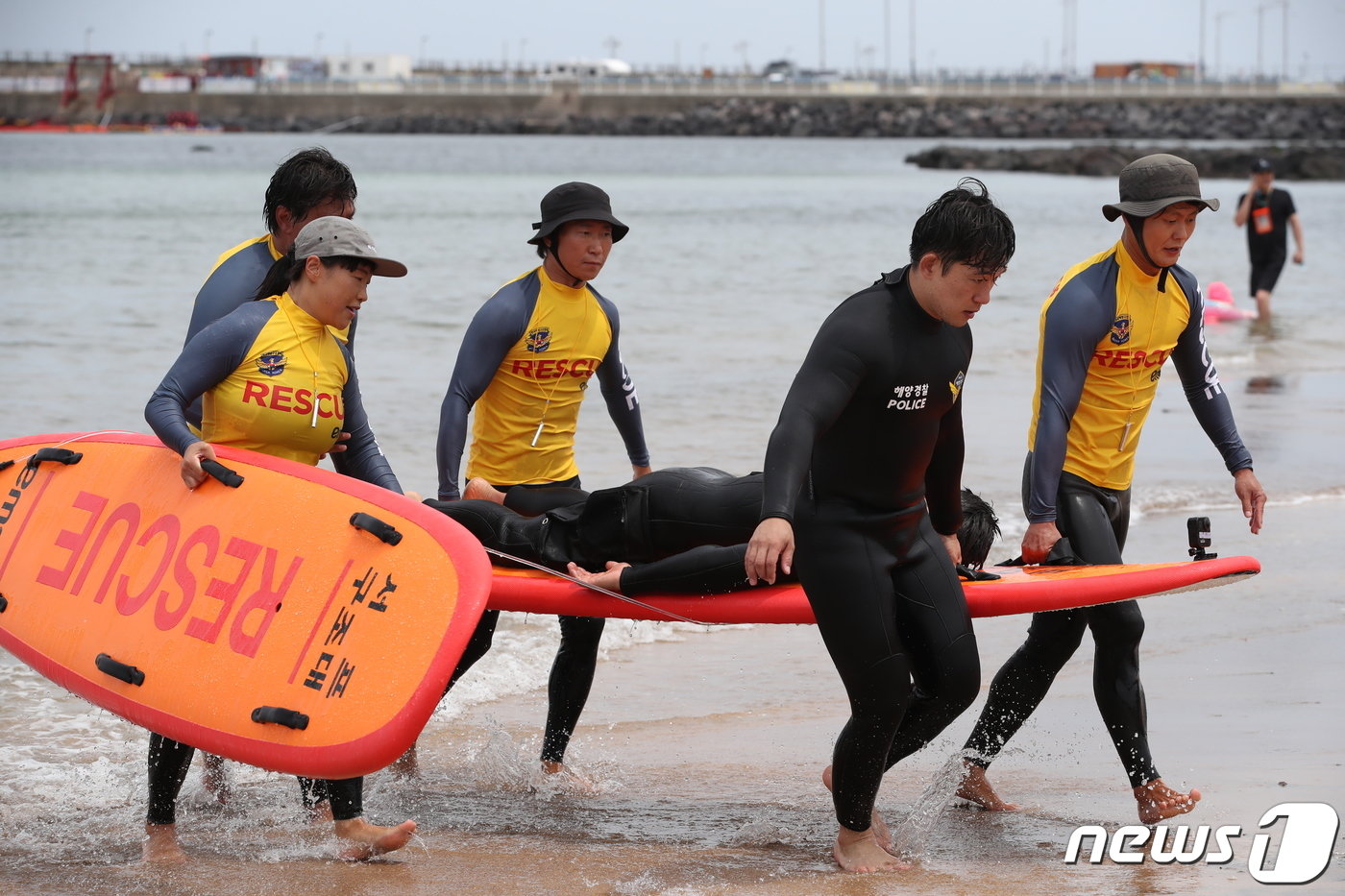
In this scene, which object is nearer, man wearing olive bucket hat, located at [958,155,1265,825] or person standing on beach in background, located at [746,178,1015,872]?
person standing on beach in background, located at [746,178,1015,872]

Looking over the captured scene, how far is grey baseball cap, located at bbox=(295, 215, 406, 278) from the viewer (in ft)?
13.0

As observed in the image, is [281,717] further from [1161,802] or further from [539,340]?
[1161,802]

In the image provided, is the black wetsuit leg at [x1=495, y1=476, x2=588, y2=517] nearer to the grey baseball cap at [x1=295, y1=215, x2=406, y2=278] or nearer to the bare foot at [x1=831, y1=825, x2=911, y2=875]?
the grey baseball cap at [x1=295, y1=215, x2=406, y2=278]

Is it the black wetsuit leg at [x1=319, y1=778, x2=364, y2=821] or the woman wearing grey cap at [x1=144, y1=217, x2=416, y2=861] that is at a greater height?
the woman wearing grey cap at [x1=144, y1=217, x2=416, y2=861]

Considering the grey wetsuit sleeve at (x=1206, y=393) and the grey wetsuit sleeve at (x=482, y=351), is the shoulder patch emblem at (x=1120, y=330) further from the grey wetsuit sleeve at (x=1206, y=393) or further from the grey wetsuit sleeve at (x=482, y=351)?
the grey wetsuit sleeve at (x=482, y=351)

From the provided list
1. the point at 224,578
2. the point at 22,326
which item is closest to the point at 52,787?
the point at 224,578

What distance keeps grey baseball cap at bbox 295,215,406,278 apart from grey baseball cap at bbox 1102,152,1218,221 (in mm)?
1977

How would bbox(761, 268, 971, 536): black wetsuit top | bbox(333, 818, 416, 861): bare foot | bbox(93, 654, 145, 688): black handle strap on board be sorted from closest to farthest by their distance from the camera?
bbox(761, 268, 971, 536): black wetsuit top
bbox(333, 818, 416, 861): bare foot
bbox(93, 654, 145, 688): black handle strap on board

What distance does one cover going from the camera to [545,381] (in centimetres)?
476

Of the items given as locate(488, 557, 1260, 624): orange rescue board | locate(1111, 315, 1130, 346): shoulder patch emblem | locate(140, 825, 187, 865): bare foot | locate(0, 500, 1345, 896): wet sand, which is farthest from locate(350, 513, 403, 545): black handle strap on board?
locate(1111, 315, 1130, 346): shoulder patch emblem

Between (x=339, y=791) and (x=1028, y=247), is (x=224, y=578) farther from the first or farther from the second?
(x=1028, y=247)

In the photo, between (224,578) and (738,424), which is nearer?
(224,578)

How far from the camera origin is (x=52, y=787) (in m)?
4.74

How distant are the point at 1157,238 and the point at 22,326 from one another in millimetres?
14893
